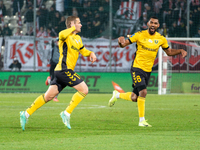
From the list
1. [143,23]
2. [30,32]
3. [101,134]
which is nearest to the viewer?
[101,134]

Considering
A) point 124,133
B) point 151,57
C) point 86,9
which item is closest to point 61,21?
point 86,9

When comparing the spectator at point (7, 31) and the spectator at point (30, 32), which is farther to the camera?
the spectator at point (7, 31)

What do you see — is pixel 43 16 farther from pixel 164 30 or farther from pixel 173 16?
pixel 173 16

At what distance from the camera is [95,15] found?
2127cm

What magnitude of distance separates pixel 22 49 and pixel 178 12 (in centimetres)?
883

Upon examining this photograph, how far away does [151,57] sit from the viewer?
Answer: 765 cm

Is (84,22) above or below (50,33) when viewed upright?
above

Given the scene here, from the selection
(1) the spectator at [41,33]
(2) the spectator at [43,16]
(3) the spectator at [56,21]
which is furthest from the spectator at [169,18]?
(1) the spectator at [41,33]

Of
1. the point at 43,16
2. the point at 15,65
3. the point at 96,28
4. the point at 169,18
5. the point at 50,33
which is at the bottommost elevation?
the point at 15,65

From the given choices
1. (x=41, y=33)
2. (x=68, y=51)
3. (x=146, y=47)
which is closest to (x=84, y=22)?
(x=41, y=33)

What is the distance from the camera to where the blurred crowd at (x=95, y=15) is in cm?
2062

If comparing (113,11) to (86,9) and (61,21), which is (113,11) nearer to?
(86,9)

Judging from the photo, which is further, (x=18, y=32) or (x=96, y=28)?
(x=96, y=28)

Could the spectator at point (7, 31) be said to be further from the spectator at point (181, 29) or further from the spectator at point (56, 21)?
the spectator at point (181, 29)
